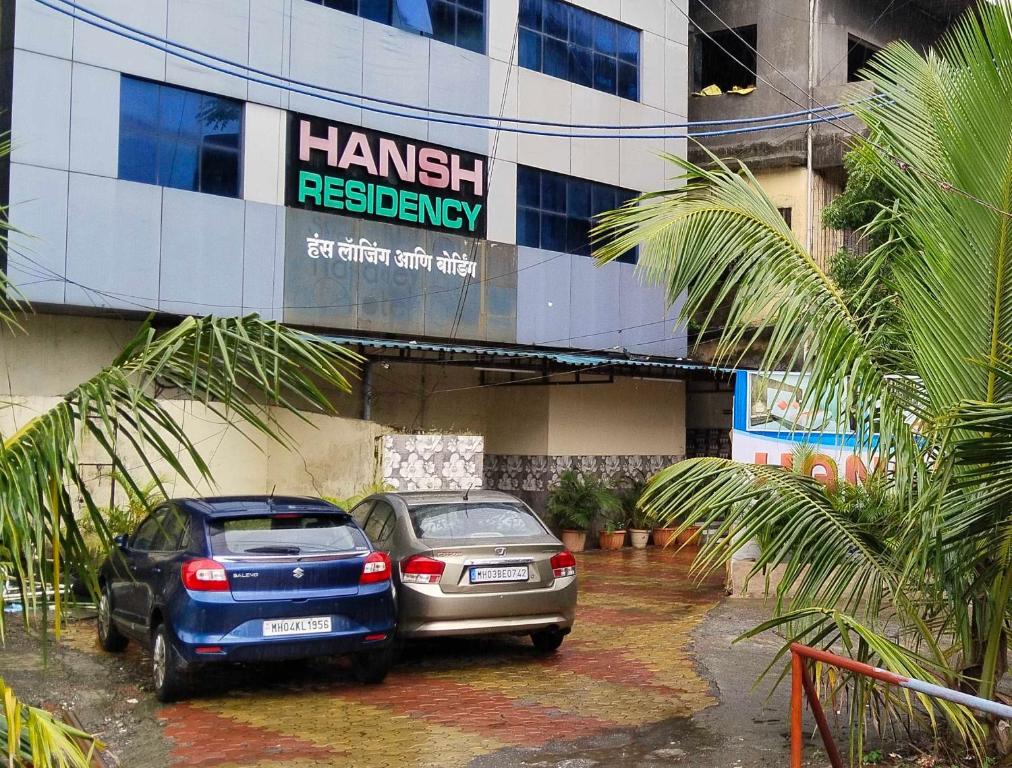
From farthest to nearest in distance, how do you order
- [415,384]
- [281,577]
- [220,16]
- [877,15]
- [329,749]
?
[877,15] → [415,384] → [220,16] → [281,577] → [329,749]

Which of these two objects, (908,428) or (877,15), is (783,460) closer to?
(908,428)

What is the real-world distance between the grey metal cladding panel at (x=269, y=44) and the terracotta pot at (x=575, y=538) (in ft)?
30.8

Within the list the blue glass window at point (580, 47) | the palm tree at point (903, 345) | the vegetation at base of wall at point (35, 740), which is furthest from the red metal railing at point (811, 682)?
the blue glass window at point (580, 47)

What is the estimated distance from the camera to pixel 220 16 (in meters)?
17.3

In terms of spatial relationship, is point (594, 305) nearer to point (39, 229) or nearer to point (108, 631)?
point (39, 229)

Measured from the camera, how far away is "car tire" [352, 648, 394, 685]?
959 centimetres

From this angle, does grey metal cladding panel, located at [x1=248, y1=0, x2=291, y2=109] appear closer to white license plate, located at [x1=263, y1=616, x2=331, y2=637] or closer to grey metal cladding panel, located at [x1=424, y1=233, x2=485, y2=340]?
grey metal cladding panel, located at [x1=424, y1=233, x2=485, y2=340]

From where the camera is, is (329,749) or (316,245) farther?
(316,245)

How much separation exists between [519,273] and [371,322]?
3.56 m

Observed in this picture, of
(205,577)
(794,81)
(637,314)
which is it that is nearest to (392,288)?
→ (637,314)

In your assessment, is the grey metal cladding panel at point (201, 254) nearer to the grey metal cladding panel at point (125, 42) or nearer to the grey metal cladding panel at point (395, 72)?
the grey metal cladding panel at point (125, 42)

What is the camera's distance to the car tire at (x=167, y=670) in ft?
29.0

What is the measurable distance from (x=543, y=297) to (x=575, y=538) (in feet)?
15.5

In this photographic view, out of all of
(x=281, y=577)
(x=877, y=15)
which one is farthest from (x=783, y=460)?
(x=877, y=15)
